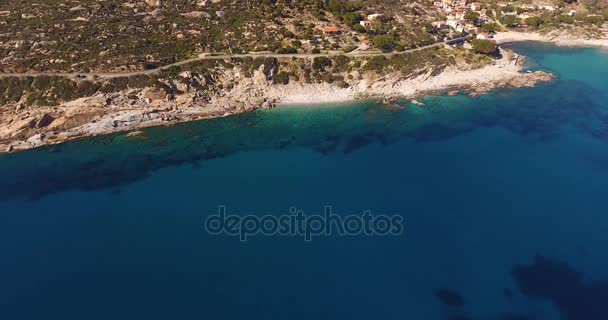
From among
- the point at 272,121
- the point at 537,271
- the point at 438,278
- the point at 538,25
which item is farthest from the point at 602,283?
the point at 538,25

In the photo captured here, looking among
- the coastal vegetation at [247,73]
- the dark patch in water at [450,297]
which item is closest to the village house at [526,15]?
the coastal vegetation at [247,73]

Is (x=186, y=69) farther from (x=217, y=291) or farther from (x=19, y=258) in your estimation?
(x=217, y=291)

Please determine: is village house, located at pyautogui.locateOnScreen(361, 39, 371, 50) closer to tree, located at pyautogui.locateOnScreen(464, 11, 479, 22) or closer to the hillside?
the hillside

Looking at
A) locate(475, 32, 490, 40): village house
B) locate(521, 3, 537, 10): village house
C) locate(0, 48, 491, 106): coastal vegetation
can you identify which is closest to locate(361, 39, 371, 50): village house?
locate(0, 48, 491, 106): coastal vegetation

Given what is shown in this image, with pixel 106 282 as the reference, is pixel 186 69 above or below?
above

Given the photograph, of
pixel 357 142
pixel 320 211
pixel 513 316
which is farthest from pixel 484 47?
pixel 513 316

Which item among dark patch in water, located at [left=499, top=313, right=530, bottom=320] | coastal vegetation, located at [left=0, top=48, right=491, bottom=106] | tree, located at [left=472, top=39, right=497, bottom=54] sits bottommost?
dark patch in water, located at [left=499, top=313, right=530, bottom=320]
